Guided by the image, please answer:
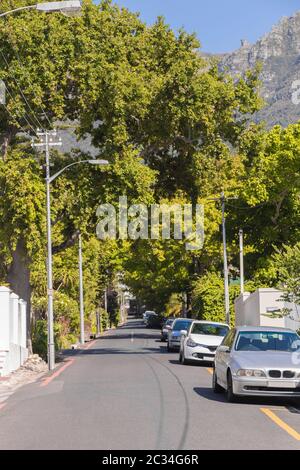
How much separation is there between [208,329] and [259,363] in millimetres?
13130

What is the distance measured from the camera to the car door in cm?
1621

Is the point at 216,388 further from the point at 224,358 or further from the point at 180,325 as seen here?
the point at 180,325

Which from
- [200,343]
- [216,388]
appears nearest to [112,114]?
[200,343]

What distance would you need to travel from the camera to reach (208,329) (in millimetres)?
28328

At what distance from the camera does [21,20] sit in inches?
1209

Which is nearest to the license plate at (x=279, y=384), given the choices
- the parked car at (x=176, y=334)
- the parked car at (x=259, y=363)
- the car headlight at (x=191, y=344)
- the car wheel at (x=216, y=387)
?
the parked car at (x=259, y=363)

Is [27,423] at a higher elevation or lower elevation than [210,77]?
lower

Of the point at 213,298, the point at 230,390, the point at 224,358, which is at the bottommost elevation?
the point at 230,390

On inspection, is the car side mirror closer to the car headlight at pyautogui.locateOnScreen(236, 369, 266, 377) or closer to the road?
the road

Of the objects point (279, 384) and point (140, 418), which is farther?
point (279, 384)

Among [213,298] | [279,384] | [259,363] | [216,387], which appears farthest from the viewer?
[213,298]
